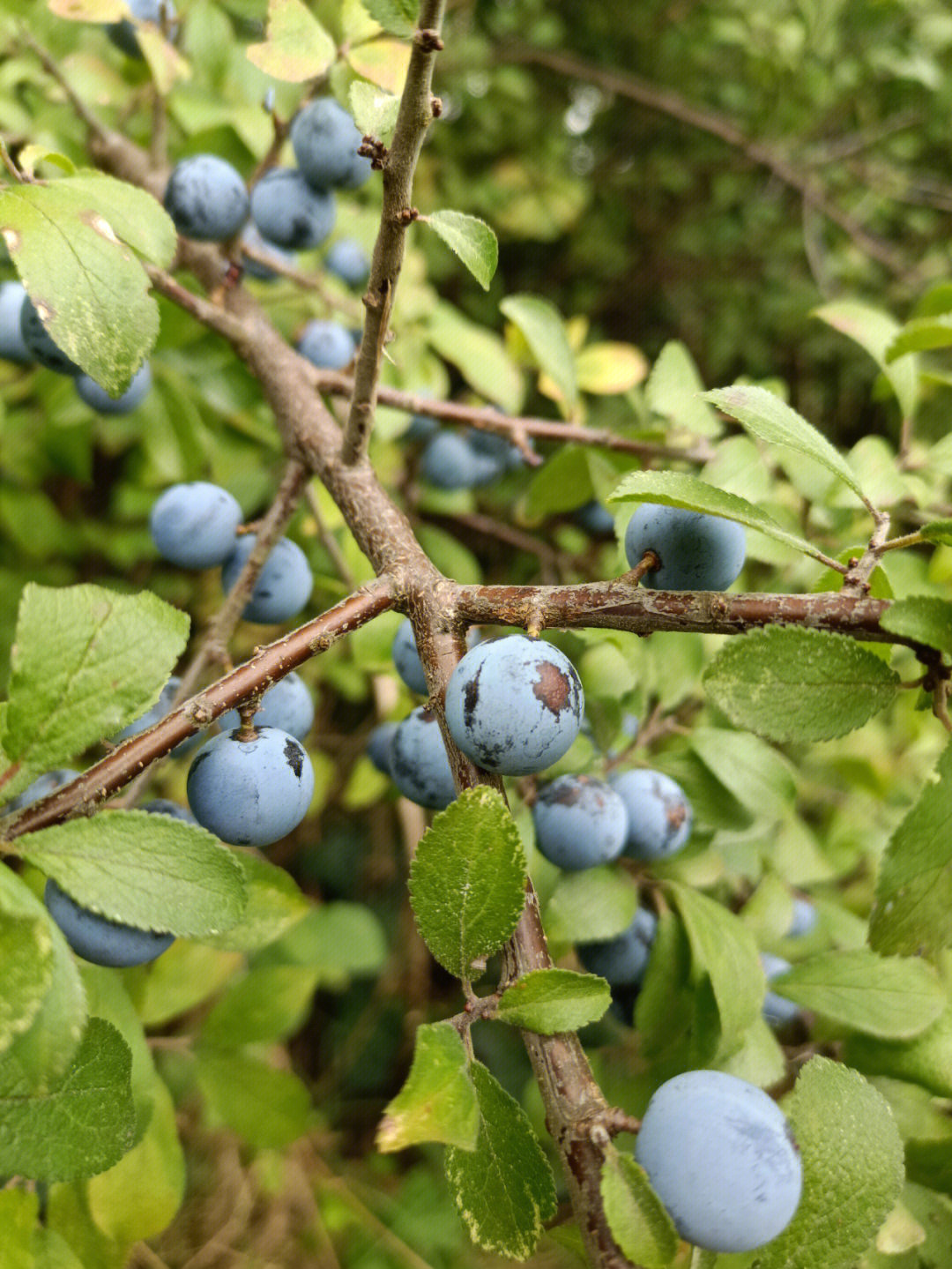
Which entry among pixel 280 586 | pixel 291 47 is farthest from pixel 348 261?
pixel 280 586

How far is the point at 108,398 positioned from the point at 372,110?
23.7 inches

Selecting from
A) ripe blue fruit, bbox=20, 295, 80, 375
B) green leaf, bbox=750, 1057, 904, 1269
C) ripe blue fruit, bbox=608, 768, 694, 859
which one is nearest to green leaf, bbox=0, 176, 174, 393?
ripe blue fruit, bbox=20, 295, 80, 375

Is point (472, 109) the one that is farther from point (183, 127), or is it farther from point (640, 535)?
point (640, 535)

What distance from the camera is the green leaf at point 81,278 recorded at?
0.65 m

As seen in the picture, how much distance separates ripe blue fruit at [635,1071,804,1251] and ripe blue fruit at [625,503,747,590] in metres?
0.35

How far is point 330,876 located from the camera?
2.18 meters

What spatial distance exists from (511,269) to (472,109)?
1.54 feet

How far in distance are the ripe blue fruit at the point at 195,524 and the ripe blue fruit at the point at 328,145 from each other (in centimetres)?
42

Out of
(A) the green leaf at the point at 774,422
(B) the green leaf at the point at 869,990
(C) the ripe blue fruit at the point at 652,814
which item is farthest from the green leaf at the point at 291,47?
(B) the green leaf at the point at 869,990

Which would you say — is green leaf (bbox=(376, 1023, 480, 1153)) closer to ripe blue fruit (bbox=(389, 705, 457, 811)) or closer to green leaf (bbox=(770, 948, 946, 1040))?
ripe blue fruit (bbox=(389, 705, 457, 811))

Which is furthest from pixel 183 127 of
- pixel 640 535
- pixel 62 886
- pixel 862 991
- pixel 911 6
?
pixel 911 6

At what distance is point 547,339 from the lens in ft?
4.42

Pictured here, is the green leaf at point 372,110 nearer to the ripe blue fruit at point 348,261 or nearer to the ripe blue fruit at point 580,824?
the ripe blue fruit at point 580,824

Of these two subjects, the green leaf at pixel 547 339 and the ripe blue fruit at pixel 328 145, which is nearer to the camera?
the ripe blue fruit at pixel 328 145
